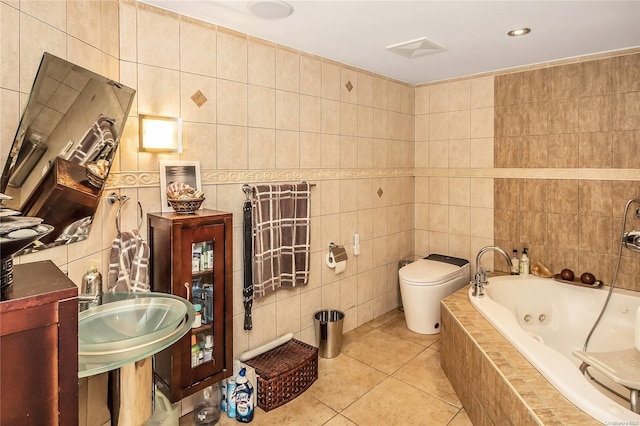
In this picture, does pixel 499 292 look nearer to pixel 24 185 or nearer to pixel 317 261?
pixel 317 261

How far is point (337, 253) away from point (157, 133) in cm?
172

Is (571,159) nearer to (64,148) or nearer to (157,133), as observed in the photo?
(157,133)

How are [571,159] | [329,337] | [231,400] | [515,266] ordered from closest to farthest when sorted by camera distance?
[231,400] → [329,337] → [571,159] → [515,266]

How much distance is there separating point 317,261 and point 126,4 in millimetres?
2116

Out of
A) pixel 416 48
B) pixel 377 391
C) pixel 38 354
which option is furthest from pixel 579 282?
pixel 38 354

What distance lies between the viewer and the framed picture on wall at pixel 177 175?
2209 millimetres

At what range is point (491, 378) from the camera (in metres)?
2.00

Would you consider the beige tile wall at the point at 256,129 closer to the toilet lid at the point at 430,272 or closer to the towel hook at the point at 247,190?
the towel hook at the point at 247,190

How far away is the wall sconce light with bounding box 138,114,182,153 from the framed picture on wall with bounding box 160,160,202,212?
11cm

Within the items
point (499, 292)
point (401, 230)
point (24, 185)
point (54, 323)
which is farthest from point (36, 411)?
point (401, 230)

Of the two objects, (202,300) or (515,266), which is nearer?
(202,300)

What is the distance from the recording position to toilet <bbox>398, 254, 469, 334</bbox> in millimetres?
3404

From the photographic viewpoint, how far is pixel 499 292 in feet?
10.4

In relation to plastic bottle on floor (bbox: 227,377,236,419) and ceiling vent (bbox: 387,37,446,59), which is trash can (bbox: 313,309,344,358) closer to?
plastic bottle on floor (bbox: 227,377,236,419)
